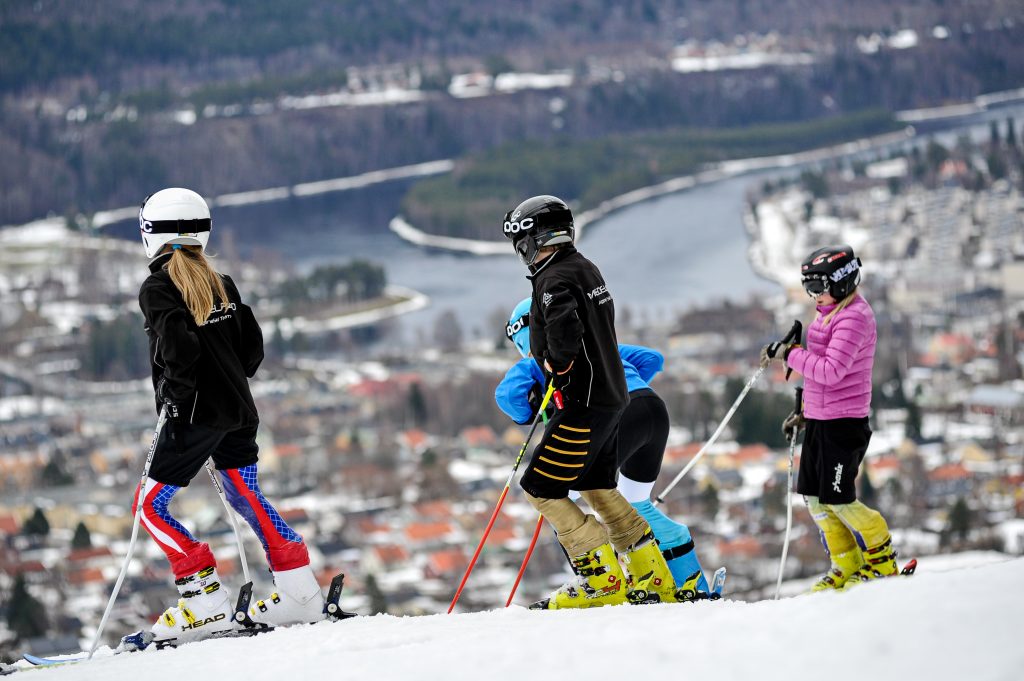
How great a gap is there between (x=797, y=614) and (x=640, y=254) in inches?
2304

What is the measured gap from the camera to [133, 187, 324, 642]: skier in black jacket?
3.46m

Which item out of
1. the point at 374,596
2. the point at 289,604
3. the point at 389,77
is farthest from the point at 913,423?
the point at 389,77

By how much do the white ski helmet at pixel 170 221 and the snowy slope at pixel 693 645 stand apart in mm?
947

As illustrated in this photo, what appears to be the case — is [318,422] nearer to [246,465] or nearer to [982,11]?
[246,465]

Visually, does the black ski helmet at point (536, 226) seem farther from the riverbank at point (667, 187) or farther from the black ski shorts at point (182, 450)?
the riverbank at point (667, 187)

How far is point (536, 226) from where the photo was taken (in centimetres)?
350

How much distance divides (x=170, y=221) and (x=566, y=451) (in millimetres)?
1086

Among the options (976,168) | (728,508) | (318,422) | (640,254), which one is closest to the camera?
(728,508)

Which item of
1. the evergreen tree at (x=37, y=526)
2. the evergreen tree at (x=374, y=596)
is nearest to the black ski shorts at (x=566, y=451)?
the evergreen tree at (x=374, y=596)

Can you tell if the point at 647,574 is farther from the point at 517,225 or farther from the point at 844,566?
the point at 517,225

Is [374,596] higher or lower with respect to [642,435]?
lower

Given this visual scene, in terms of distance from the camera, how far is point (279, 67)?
4483 inches

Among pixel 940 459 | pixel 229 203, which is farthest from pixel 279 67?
pixel 940 459

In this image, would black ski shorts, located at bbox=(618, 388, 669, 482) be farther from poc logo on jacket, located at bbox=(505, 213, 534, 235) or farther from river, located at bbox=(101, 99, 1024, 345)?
river, located at bbox=(101, 99, 1024, 345)
